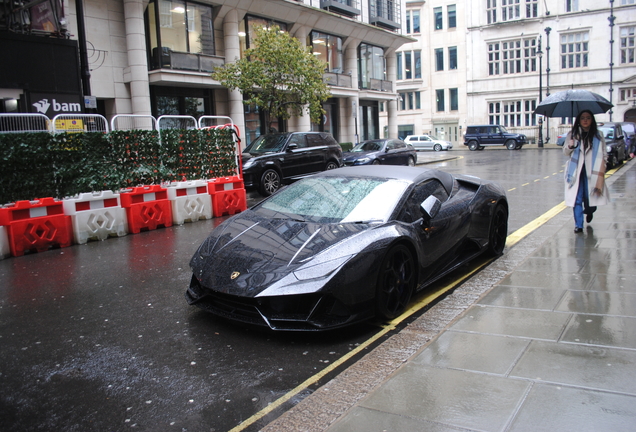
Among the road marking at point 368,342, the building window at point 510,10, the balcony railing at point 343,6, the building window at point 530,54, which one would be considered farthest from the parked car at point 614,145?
the building window at point 510,10

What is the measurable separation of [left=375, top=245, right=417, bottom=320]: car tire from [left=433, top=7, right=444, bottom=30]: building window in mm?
56830

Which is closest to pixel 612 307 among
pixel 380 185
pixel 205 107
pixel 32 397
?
pixel 380 185

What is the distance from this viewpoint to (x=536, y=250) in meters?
7.16

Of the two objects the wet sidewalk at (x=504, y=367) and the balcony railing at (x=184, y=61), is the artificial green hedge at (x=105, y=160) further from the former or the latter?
the balcony railing at (x=184, y=61)

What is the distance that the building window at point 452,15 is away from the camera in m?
56.0

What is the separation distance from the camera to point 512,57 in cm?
5262

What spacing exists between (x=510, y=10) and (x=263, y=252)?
5506 cm

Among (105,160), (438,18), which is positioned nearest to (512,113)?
(438,18)

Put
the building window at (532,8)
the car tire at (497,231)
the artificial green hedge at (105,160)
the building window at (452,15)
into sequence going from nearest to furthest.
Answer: the car tire at (497,231) < the artificial green hedge at (105,160) < the building window at (532,8) < the building window at (452,15)

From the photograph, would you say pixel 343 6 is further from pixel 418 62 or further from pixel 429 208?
pixel 418 62

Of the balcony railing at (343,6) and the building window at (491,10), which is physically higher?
the building window at (491,10)

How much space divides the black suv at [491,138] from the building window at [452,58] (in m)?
13.6

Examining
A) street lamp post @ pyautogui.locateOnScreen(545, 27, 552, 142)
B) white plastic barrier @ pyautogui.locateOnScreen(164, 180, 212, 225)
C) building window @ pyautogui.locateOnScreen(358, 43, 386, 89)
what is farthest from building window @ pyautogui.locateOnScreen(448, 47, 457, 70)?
white plastic barrier @ pyautogui.locateOnScreen(164, 180, 212, 225)

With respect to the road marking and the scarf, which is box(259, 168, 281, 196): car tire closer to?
the road marking
